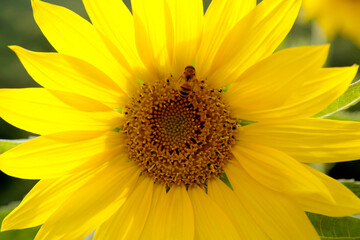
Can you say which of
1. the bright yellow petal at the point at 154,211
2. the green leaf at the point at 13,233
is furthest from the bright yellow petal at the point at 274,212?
the green leaf at the point at 13,233

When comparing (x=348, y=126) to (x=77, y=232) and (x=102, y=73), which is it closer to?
(x=102, y=73)

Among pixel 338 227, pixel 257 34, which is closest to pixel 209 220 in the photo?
pixel 338 227

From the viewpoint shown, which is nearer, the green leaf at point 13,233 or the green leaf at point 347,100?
the green leaf at point 347,100

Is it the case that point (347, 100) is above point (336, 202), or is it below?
above

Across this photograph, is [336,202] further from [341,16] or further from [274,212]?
[341,16]

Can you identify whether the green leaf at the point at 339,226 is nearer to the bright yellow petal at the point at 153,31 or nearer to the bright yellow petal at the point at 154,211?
the bright yellow petal at the point at 154,211

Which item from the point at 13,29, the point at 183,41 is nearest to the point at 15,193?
the point at 13,29
